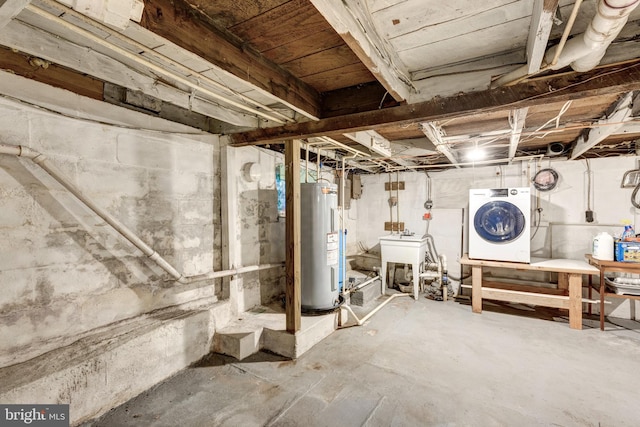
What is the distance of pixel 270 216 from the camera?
3592mm

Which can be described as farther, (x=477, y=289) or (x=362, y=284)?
(x=362, y=284)

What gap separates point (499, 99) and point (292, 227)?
1765 mm

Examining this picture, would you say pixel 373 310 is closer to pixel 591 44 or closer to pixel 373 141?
pixel 373 141

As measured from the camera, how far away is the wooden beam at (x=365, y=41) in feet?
3.49

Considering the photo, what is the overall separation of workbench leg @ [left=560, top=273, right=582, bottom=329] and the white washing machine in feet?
1.54

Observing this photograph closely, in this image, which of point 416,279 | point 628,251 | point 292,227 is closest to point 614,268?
point 628,251

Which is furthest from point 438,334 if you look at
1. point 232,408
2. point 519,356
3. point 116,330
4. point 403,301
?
point 116,330

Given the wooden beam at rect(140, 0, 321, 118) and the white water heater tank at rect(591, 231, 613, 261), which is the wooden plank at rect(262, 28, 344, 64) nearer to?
the wooden beam at rect(140, 0, 321, 118)

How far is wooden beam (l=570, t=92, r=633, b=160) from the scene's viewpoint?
206 cm

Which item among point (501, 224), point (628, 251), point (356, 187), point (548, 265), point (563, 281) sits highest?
point (356, 187)

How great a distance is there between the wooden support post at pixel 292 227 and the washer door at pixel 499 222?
8.59 ft

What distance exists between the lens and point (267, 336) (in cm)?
276

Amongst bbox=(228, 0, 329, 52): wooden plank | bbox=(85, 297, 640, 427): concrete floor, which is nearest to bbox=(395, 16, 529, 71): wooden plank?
bbox=(228, 0, 329, 52): wooden plank

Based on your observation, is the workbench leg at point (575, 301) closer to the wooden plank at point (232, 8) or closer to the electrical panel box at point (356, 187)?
the electrical panel box at point (356, 187)
